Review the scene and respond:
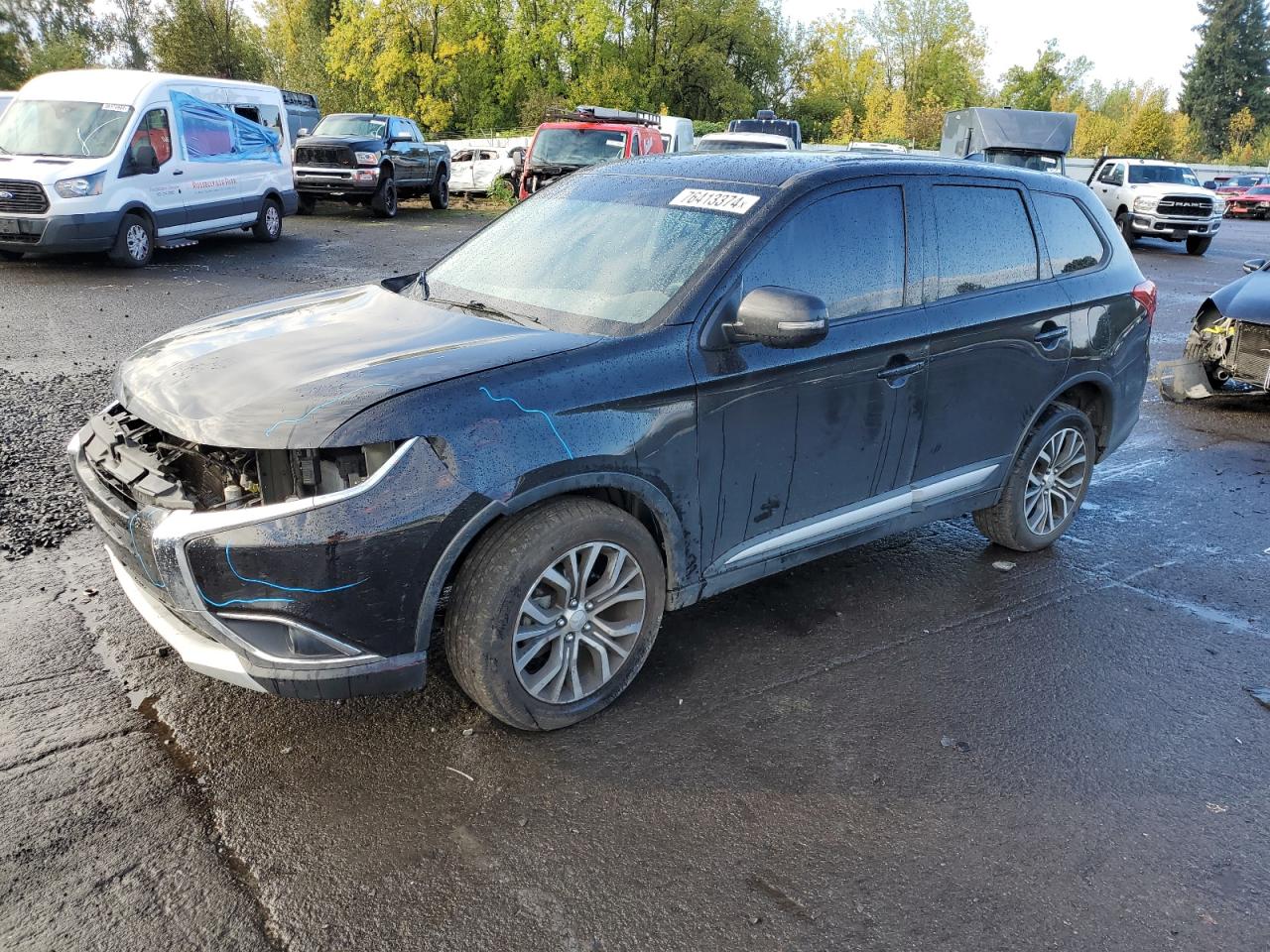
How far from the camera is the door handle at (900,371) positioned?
394cm

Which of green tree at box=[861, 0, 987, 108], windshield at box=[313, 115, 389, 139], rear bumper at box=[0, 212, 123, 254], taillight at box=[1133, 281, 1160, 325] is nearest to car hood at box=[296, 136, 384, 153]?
windshield at box=[313, 115, 389, 139]

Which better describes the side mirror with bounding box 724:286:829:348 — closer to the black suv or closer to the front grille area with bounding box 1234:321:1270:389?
the black suv

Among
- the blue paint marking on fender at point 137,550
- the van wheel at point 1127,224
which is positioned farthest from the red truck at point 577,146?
the blue paint marking on fender at point 137,550

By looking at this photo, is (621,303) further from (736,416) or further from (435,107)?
(435,107)

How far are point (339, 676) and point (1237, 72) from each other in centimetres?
8889

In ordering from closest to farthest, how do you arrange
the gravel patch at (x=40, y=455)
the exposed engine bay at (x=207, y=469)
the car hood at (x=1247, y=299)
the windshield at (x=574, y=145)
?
the exposed engine bay at (x=207, y=469) → the gravel patch at (x=40, y=455) → the car hood at (x=1247, y=299) → the windshield at (x=574, y=145)

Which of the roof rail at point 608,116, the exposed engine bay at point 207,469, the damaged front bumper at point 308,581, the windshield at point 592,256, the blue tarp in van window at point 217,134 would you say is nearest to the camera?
the damaged front bumper at point 308,581

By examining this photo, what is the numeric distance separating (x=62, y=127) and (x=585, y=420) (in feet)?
41.8

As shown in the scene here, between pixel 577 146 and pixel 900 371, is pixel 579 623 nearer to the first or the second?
pixel 900 371

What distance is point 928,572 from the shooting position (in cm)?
484

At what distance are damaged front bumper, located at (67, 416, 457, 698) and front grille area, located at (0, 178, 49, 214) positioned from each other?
10965mm

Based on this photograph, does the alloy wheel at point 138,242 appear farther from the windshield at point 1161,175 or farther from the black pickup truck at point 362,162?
the windshield at point 1161,175

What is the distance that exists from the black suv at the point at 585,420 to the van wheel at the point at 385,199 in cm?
→ 1719

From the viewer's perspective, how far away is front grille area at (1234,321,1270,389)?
809cm
